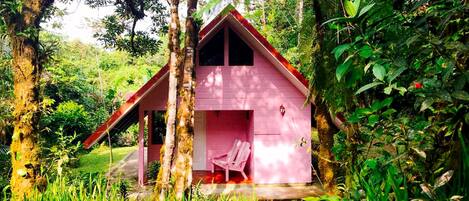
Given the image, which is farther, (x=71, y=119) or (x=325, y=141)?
(x=71, y=119)

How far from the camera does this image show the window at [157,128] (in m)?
10.8

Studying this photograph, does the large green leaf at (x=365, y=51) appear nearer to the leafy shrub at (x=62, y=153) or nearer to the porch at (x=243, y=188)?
the leafy shrub at (x=62, y=153)

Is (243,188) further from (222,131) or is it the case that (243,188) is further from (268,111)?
(222,131)

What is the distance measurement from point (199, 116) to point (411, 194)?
32.2 feet

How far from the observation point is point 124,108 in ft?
26.2

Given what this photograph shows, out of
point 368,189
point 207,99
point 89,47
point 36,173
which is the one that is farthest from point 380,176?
point 89,47

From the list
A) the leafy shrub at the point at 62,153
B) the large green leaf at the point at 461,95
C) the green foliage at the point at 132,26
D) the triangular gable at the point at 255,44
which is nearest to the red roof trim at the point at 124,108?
Result: the triangular gable at the point at 255,44

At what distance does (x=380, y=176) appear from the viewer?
131cm

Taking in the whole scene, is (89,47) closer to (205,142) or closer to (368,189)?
(205,142)

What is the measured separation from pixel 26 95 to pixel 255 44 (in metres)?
5.69

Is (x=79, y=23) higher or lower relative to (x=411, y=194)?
higher

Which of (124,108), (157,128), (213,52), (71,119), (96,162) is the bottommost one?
(96,162)

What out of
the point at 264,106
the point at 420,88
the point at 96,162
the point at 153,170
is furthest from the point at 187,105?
the point at 96,162

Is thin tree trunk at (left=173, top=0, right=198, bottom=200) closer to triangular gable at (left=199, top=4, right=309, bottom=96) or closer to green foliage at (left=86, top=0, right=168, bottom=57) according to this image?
triangular gable at (left=199, top=4, right=309, bottom=96)
